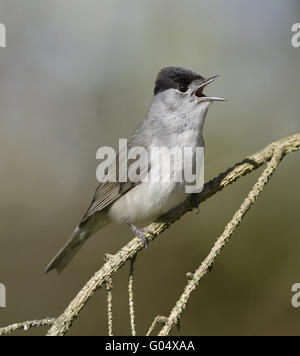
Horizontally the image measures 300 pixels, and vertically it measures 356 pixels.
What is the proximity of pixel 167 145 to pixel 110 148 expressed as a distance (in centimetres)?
101

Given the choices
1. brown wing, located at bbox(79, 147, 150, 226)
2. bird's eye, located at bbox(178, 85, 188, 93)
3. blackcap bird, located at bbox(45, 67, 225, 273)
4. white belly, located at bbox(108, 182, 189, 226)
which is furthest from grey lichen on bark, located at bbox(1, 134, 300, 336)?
bird's eye, located at bbox(178, 85, 188, 93)

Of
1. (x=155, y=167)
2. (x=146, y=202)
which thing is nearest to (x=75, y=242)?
(x=146, y=202)

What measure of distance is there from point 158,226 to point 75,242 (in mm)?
1012

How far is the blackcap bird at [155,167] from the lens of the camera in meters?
3.14

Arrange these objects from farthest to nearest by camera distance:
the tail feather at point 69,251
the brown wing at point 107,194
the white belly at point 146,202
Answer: the brown wing at point 107,194 → the tail feather at point 69,251 → the white belly at point 146,202

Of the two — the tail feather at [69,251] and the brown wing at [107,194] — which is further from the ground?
the brown wing at [107,194]

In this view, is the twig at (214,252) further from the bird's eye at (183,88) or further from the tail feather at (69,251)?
the tail feather at (69,251)

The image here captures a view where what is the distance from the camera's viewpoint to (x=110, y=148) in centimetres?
418

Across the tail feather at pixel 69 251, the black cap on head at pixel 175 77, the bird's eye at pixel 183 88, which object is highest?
the black cap on head at pixel 175 77

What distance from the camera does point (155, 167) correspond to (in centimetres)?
322

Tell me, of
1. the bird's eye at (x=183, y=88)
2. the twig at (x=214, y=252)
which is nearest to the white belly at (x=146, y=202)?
the bird's eye at (x=183, y=88)

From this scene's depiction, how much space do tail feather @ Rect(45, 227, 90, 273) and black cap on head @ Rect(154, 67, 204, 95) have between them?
1215 mm

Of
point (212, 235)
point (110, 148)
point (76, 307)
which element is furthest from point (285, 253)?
point (76, 307)
